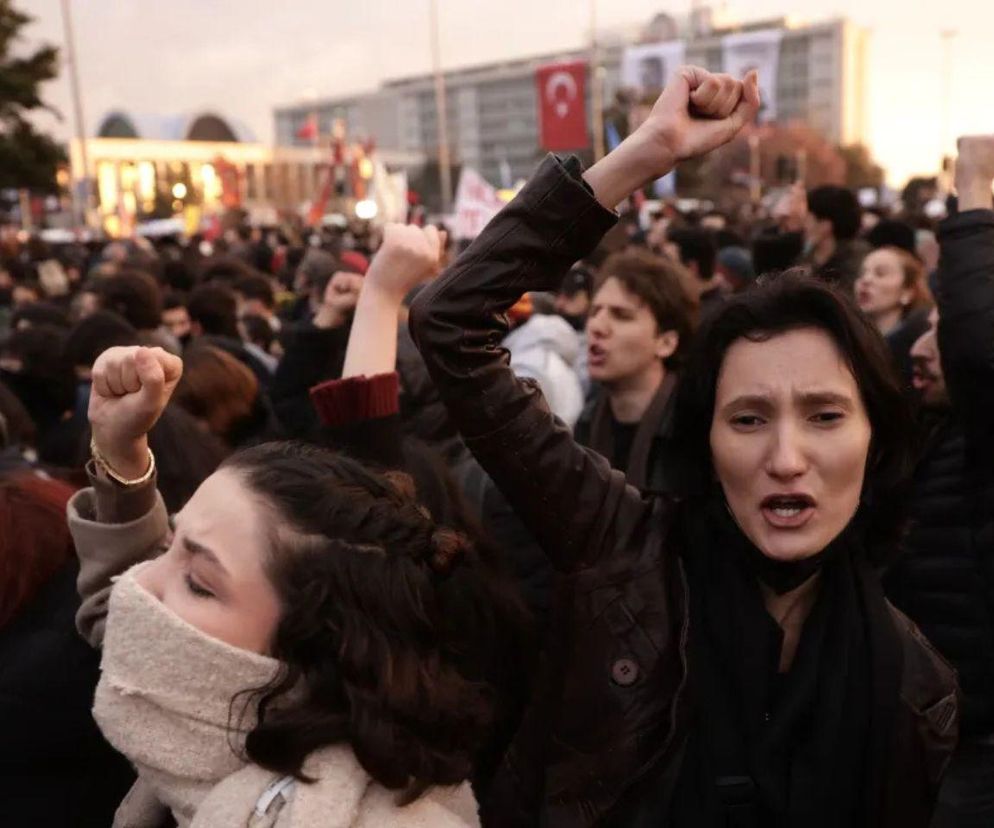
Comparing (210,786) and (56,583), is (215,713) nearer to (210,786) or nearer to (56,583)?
(210,786)

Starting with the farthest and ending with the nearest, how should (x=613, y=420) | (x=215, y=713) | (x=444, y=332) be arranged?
(x=613, y=420) → (x=444, y=332) → (x=215, y=713)

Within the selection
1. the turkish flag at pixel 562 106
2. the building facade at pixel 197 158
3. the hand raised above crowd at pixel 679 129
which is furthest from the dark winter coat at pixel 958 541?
the building facade at pixel 197 158

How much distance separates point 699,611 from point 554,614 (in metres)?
0.21

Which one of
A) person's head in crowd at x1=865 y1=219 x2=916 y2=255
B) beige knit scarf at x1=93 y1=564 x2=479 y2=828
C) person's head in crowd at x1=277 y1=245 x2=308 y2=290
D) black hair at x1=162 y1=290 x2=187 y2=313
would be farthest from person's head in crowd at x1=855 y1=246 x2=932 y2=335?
person's head in crowd at x1=277 y1=245 x2=308 y2=290

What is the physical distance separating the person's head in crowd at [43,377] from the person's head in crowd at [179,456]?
1.65m

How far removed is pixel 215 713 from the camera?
49.5 inches

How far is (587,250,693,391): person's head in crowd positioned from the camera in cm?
328

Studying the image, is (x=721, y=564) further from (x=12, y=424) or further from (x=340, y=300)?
(x=12, y=424)

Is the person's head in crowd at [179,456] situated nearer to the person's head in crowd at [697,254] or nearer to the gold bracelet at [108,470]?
the gold bracelet at [108,470]

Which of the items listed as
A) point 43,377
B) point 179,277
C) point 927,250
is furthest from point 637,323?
point 179,277

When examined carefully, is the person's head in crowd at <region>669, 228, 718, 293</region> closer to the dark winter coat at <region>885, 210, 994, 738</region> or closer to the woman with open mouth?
the dark winter coat at <region>885, 210, 994, 738</region>

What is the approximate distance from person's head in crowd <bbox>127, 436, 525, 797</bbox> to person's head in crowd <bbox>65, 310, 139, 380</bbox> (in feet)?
9.66

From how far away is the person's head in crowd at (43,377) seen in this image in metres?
4.05

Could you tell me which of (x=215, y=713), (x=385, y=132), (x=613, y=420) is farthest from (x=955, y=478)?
(x=385, y=132)
